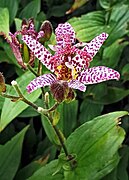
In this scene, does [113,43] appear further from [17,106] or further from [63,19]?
[17,106]

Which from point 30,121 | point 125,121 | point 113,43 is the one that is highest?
point 113,43

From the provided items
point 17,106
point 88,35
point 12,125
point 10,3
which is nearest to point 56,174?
point 17,106

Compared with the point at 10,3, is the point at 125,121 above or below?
below

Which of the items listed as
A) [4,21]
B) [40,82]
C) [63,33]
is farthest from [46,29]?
[4,21]

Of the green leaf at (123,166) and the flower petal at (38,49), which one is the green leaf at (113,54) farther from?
the flower petal at (38,49)

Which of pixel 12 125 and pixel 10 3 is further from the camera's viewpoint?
pixel 10 3

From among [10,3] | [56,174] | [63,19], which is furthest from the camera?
[63,19]

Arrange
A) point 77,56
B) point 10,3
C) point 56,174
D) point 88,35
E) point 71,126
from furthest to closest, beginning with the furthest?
point 10,3 → point 88,35 → point 71,126 → point 56,174 → point 77,56
